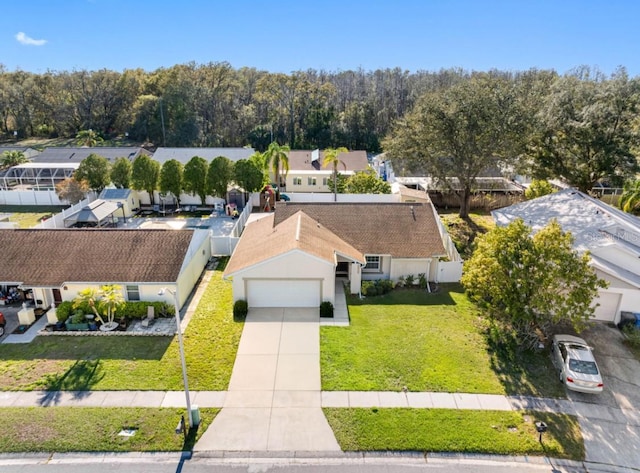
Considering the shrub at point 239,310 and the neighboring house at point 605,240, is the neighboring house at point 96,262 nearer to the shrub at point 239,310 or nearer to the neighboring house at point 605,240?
the shrub at point 239,310

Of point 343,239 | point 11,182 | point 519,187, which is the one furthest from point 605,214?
point 11,182

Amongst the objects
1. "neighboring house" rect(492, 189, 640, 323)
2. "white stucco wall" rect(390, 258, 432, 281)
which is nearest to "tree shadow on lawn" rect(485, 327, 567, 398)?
"neighboring house" rect(492, 189, 640, 323)

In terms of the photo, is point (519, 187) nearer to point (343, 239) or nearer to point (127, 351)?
point (343, 239)

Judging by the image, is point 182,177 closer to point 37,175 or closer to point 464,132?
point 37,175

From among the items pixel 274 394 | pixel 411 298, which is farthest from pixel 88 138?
pixel 274 394

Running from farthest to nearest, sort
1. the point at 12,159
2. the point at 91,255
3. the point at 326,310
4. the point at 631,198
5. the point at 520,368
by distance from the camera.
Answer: the point at 12,159 → the point at 631,198 → the point at 91,255 → the point at 326,310 → the point at 520,368

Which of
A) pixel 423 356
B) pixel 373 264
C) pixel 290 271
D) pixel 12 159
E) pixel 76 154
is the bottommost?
pixel 423 356

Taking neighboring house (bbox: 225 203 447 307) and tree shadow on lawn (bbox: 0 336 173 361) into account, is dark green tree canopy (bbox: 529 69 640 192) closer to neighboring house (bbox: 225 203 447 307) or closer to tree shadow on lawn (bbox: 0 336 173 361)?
neighboring house (bbox: 225 203 447 307)
